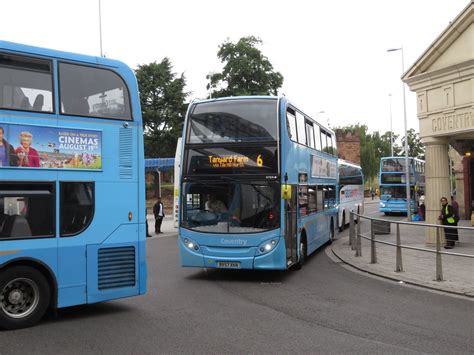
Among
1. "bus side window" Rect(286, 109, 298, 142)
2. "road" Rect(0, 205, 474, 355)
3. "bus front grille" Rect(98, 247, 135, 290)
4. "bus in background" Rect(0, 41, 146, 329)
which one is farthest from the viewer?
"bus side window" Rect(286, 109, 298, 142)

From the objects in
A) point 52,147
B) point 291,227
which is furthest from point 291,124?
point 52,147

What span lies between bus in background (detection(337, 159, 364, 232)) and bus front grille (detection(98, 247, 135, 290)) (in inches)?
632

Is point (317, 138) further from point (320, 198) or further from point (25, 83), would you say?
point (25, 83)

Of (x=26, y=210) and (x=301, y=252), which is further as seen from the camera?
(x=301, y=252)

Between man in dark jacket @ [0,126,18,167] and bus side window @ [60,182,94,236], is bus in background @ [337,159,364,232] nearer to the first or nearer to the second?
bus side window @ [60,182,94,236]

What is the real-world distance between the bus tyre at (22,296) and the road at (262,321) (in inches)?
7.3

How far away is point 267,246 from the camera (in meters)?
10.3

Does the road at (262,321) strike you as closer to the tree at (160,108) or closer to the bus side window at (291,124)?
the bus side window at (291,124)

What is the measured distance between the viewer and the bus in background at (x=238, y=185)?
1037 centimetres

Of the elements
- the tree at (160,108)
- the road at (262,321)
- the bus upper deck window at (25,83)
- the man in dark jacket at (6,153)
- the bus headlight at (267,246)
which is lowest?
the road at (262,321)

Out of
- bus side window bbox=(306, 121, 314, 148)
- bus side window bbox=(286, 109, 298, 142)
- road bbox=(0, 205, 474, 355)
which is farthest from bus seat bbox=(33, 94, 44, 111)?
bus side window bbox=(306, 121, 314, 148)

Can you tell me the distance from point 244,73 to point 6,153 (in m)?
35.8

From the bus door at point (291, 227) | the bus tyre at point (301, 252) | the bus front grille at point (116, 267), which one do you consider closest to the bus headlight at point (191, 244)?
the bus door at point (291, 227)

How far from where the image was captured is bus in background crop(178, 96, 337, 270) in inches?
408
